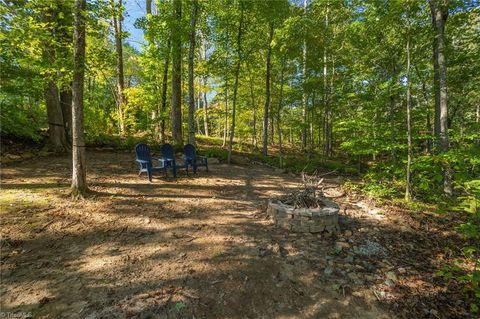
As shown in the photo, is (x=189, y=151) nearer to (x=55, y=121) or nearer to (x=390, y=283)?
(x=55, y=121)

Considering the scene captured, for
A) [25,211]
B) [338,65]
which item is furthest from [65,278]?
[338,65]

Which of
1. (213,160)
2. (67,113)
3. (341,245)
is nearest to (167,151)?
(213,160)

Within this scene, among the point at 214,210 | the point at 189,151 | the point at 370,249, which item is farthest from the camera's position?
the point at 189,151

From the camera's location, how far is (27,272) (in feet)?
9.71

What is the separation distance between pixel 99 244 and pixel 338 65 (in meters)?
12.4

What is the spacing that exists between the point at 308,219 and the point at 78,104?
15.8 ft

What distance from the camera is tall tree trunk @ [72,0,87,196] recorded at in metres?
4.60

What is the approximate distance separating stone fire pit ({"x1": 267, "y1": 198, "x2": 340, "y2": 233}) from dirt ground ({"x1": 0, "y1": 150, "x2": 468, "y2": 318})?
0.21 metres

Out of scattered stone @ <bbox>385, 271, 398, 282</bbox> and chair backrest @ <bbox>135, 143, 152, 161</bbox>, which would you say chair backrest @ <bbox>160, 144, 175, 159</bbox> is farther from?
scattered stone @ <bbox>385, 271, 398, 282</bbox>

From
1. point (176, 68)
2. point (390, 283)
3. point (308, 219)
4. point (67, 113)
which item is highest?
point (176, 68)

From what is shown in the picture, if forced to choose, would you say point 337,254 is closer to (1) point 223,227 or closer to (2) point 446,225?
(1) point 223,227

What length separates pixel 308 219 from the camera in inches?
177

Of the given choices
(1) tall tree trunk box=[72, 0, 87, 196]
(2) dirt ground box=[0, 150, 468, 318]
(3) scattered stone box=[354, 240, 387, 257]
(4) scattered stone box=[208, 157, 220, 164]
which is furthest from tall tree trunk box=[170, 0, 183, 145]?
(3) scattered stone box=[354, 240, 387, 257]

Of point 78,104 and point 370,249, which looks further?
point 78,104
